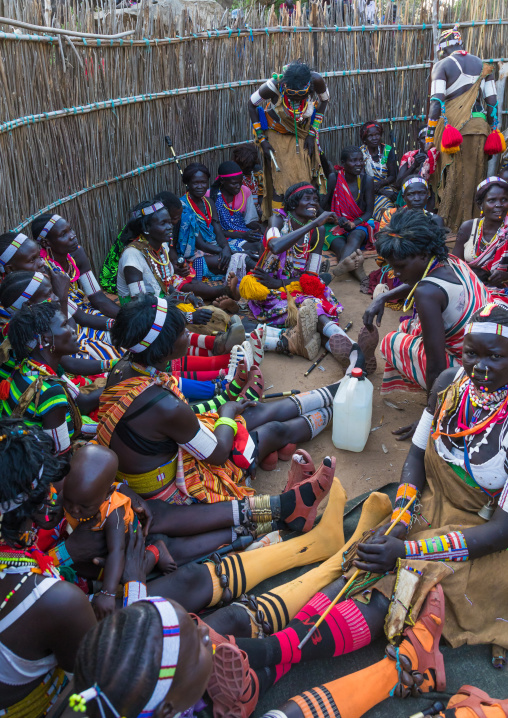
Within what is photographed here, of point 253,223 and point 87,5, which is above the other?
point 87,5

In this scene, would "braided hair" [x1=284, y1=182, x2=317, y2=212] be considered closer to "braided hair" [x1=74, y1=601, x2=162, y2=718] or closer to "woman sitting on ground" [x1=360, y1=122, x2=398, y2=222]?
"woman sitting on ground" [x1=360, y1=122, x2=398, y2=222]

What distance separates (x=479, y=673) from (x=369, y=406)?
1.65m

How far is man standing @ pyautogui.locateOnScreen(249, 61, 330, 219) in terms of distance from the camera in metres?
6.35

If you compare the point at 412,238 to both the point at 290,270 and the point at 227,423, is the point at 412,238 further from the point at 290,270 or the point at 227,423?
the point at 290,270

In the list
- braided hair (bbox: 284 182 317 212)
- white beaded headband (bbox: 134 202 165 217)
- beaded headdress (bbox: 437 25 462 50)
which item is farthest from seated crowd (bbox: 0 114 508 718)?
beaded headdress (bbox: 437 25 462 50)

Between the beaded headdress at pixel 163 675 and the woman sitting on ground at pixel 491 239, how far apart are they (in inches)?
143

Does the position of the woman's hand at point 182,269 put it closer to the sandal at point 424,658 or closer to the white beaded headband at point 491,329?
the white beaded headband at point 491,329

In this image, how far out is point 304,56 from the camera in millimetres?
7594

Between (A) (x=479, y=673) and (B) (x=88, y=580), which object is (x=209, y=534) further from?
(A) (x=479, y=673)

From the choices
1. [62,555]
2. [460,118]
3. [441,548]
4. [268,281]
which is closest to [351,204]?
[460,118]

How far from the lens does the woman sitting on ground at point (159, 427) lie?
105 inches

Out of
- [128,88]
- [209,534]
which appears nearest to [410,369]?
[209,534]

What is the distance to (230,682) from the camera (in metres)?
1.93

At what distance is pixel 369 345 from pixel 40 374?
8.18 ft
